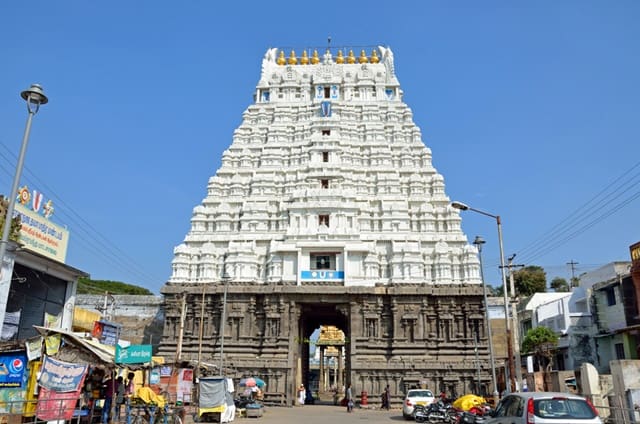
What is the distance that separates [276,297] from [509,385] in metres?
18.6

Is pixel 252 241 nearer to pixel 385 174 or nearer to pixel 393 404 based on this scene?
pixel 385 174

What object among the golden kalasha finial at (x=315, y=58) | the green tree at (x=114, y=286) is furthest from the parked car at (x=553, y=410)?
the green tree at (x=114, y=286)

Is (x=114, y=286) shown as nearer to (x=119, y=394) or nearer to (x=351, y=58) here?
(x=351, y=58)

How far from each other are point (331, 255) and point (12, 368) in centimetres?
2586

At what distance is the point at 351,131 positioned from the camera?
46844 millimetres

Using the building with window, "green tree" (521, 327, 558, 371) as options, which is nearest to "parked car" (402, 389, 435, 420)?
the building with window

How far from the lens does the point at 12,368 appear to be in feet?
51.3

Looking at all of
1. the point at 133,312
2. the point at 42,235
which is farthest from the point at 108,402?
the point at 133,312

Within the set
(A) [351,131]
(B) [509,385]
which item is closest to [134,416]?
(B) [509,385]

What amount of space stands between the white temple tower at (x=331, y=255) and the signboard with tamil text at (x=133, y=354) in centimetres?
1594

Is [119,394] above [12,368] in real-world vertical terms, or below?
below

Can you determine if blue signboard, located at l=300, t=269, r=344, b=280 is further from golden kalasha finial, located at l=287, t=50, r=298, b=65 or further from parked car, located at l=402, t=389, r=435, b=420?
golden kalasha finial, located at l=287, t=50, r=298, b=65

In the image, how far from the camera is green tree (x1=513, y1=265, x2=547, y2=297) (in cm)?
7062

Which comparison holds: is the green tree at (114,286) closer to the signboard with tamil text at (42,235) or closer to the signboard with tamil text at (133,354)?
the signboard with tamil text at (42,235)
